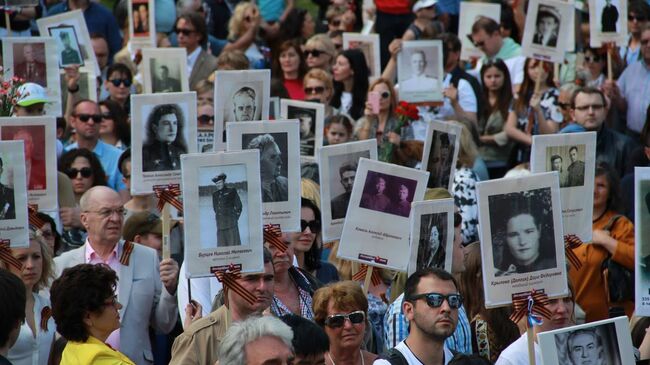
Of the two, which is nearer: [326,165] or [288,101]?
[326,165]

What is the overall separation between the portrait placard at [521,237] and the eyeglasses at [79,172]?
412cm

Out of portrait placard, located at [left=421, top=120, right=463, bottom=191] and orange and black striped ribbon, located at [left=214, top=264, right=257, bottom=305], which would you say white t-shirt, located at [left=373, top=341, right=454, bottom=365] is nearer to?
→ orange and black striped ribbon, located at [left=214, top=264, right=257, bottom=305]

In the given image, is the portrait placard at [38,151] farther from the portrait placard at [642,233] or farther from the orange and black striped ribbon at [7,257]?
the portrait placard at [642,233]

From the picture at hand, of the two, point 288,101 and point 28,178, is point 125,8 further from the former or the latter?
point 28,178

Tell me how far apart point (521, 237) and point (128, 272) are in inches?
97.9

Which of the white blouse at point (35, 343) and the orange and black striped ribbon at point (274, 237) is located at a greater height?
the orange and black striped ribbon at point (274, 237)

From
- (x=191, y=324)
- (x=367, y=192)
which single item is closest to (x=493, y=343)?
(x=367, y=192)

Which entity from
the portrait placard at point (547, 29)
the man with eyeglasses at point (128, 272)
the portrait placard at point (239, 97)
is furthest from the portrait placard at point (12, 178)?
the portrait placard at point (547, 29)

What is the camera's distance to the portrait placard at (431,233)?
8742 mm

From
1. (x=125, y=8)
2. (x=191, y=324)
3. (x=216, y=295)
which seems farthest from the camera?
(x=125, y=8)

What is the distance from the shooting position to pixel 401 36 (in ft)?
58.9

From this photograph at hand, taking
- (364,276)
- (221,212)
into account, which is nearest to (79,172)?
(364,276)

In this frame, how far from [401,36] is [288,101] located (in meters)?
6.26

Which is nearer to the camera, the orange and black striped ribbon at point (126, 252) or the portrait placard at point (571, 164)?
the orange and black striped ribbon at point (126, 252)
